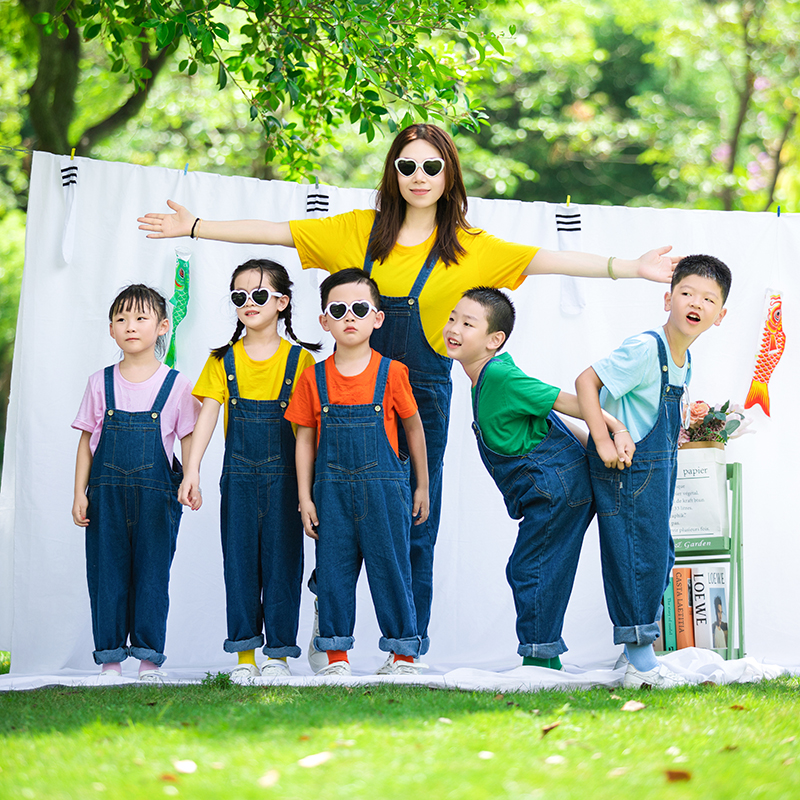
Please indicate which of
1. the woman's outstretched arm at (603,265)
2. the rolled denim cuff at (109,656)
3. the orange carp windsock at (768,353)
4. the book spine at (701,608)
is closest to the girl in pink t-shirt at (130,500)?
the rolled denim cuff at (109,656)

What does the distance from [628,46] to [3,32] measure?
10379mm

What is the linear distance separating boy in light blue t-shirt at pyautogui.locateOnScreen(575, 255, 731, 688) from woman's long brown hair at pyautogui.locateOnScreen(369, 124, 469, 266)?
69 centimetres

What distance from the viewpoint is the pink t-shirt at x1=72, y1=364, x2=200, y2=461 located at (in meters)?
3.35

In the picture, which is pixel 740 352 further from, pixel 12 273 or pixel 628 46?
pixel 628 46

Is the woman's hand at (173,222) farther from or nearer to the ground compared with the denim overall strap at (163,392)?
farther from the ground

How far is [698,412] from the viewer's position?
3.79 m

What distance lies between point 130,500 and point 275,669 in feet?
2.51

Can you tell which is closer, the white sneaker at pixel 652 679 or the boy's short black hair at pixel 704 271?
the white sneaker at pixel 652 679

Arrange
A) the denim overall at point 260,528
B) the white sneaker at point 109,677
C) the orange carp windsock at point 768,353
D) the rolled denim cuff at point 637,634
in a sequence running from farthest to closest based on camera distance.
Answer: the orange carp windsock at point 768,353 < the denim overall at point 260,528 < the white sneaker at point 109,677 < the rolled denim cuff at point 637,634

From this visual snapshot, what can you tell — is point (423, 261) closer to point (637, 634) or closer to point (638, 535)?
point (638, 535)

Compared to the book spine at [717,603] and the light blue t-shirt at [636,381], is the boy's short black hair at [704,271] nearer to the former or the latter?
the light blue t-shirt at [636,381]

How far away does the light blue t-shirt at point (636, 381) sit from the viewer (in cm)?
304

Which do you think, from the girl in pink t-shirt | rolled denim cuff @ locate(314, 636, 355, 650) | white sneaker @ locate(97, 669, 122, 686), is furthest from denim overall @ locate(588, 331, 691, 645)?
white sneaker @ locate(97, 669, 122, 686)

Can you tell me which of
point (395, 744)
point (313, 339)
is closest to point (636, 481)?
point (395, 744)
